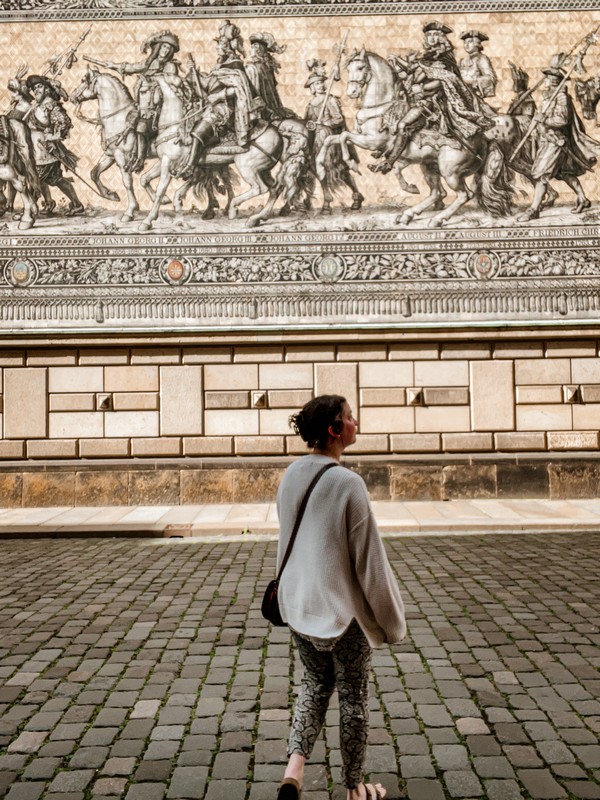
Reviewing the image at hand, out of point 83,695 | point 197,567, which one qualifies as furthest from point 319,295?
point 83,695

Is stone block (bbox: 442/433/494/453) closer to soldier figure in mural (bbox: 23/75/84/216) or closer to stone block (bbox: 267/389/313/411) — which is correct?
stone block (bbox: 267/389/313/411)

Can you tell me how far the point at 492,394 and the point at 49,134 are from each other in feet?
25.8

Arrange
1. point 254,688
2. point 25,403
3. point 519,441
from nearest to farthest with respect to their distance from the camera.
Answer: point 254,688 → point 519,441 → point 25,403

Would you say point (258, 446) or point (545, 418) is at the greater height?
point (545, 418)

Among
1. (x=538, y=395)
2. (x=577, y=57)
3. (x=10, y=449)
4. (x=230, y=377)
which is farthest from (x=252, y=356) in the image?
(x=577, y=57)

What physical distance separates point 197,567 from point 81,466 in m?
4.97

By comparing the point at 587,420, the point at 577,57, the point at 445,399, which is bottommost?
the point at 587,420

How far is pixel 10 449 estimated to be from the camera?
12.2 metres

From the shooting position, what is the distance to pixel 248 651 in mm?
5035

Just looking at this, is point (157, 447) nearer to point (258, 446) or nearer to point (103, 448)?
point (103, 448)

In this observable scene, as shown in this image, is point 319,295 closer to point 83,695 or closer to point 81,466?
point 81,466

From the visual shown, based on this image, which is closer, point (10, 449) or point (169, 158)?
point (10, 449)

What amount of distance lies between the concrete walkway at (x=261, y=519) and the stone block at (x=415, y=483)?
19 centimetres

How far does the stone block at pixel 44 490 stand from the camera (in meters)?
12.1
